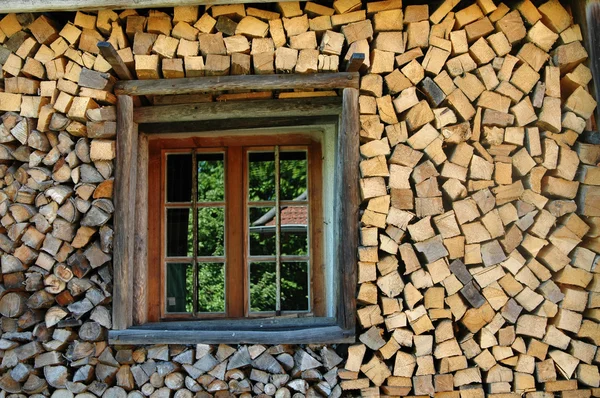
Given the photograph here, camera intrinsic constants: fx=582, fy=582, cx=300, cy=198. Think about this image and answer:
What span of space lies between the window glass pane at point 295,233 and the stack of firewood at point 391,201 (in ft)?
1.89

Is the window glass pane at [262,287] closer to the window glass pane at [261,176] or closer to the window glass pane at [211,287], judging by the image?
the window glass pane at [211,287]

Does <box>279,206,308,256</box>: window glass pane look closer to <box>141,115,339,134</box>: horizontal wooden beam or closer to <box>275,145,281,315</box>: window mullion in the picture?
<box>275,145,281,315</box>: window mullion

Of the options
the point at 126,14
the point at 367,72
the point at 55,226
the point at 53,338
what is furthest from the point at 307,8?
the point at 53,338

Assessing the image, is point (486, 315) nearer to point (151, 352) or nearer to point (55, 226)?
point (151, 352)

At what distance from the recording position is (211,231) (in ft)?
11.9

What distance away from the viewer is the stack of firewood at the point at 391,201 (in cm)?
299

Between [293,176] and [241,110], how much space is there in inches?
22.7

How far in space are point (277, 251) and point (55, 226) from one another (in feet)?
4.13

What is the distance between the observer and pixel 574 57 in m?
3.13

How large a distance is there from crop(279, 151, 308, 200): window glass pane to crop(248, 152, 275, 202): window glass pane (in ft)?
0.19

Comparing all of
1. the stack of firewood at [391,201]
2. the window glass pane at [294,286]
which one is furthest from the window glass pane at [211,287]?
the stack of firewood at [391,201]

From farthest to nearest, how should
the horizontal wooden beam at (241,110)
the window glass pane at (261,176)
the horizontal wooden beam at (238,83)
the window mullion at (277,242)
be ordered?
Result: the window glass pane at (261,176), the window mullion at (277,242), the horizontal wooden beam at (241,110), the horizontal wooden beam at (238,83)

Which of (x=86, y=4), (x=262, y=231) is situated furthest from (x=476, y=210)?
(x=86, y=4)

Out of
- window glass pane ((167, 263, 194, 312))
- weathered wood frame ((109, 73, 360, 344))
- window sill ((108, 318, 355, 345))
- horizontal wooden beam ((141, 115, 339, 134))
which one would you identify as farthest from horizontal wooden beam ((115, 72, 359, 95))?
window sill ((108, 318, 355, 345))
